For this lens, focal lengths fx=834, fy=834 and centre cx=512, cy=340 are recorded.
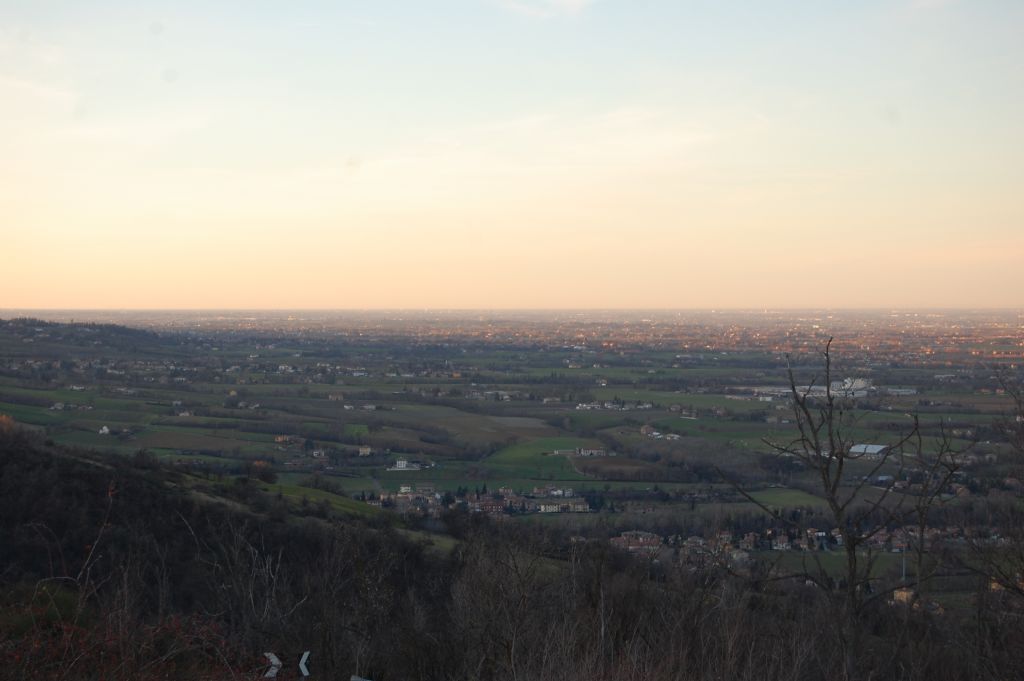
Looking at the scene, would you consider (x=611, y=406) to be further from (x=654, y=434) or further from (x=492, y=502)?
(x=492, y=502)

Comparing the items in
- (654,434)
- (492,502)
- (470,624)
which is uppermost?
(470,624)

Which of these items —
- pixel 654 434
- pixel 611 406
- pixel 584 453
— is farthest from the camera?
pixel 611 406

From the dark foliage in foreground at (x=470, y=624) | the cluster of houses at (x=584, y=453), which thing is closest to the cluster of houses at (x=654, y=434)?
the cluster of houses at (x=584, y=453)

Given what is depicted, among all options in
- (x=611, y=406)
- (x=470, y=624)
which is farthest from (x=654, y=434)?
(x=470, y=624)

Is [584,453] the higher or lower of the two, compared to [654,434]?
lower

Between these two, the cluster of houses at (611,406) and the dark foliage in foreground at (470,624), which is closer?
the dark foliage in foreground at (470,624)

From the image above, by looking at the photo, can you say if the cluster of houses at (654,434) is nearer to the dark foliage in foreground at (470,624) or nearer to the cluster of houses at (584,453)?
the cluster of houses at (584,453)

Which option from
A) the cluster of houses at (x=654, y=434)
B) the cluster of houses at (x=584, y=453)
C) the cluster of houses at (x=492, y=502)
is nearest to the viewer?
the cluster of houses at (x=492, y=502)

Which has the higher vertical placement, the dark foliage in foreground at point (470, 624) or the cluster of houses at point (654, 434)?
the dark foliage in foreground at point (470, 624)

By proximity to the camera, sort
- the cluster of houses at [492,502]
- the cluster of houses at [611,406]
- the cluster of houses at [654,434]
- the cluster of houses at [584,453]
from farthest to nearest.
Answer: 1. the cluster of houses at [611,406]
2. the cluster of houses at [654,434]
3. the cluster of houses at [584,453]
4. the cluster of houses at [492,502]
